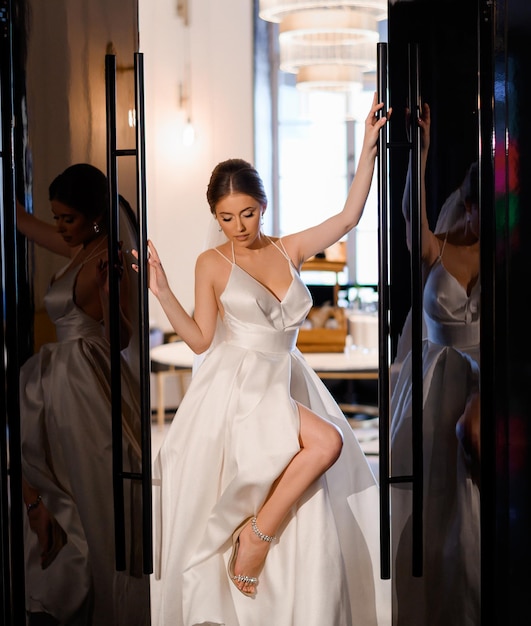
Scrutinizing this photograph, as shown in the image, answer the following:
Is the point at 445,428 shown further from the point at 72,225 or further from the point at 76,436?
the point at 72,225

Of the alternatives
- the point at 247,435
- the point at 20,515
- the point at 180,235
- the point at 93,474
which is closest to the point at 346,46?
the point at 180,235

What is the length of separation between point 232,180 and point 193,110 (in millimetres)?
228

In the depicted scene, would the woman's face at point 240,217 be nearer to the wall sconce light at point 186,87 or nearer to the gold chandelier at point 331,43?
the wall sconce light at point 186,87

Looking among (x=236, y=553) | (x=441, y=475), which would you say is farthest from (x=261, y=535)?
(x=441, y=475)

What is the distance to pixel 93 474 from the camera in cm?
229

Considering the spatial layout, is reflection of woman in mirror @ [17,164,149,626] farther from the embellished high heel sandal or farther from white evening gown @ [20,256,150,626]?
the embellished high heel sandal

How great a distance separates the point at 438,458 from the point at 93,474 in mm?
927

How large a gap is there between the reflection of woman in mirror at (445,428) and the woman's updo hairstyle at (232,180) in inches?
16.0

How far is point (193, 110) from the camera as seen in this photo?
230cm

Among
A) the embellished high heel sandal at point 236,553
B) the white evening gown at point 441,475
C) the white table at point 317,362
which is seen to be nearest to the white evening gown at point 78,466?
the embellished high heel sandal at point 236,553

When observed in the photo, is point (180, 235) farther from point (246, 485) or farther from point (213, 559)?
point (213, 559)

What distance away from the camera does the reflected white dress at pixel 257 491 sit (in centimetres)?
230

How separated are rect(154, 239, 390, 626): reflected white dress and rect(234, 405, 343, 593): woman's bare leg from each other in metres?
0.03

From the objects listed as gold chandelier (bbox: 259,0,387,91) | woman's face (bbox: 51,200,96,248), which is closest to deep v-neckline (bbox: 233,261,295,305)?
woman's face (bbox: 51,200,96,248)
